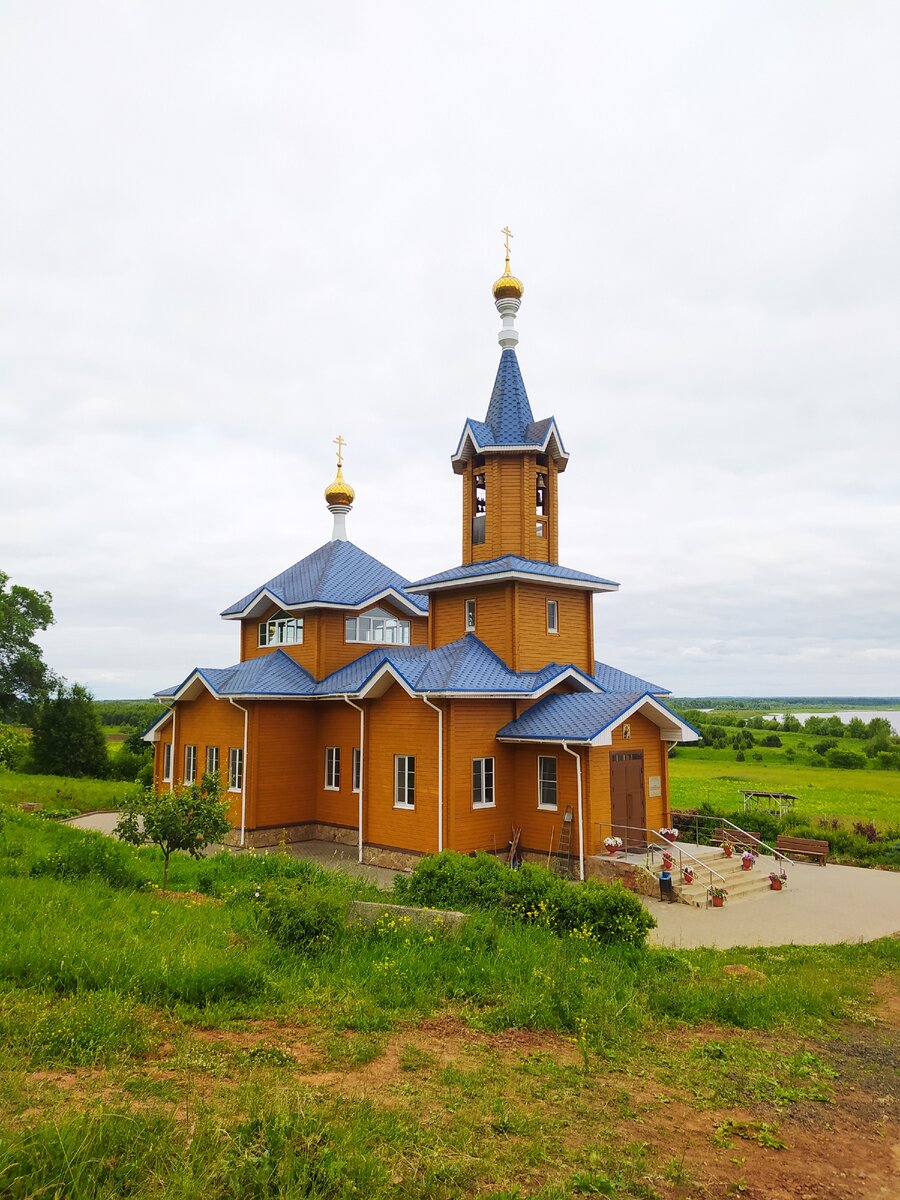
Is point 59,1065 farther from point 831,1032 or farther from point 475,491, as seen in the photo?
point 475,491

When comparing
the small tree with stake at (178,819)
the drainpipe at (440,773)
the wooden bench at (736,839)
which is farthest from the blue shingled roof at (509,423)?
the small tree with stake at (178,819)

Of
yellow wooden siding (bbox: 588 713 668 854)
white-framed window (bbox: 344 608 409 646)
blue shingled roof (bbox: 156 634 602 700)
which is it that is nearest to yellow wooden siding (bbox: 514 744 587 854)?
yellow wooden siding (bbox: 588 713 668 854)

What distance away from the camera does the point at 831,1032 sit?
7344 millimetres

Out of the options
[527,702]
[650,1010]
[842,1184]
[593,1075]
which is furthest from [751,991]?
[527,702]

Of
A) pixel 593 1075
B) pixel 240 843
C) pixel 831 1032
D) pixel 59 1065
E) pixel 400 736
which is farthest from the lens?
pixel 240 843

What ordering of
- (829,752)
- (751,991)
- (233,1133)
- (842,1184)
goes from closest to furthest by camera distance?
(233,1133) → (842,1184) → (751,991) → (829,752)

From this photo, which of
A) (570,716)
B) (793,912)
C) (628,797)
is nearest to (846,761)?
(628,797)

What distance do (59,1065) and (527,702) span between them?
42.0 ft

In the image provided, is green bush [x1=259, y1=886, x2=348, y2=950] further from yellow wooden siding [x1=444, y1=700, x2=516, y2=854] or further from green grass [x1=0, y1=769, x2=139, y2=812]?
green grass [x1=0, y1=769, x2=139, y2=812]

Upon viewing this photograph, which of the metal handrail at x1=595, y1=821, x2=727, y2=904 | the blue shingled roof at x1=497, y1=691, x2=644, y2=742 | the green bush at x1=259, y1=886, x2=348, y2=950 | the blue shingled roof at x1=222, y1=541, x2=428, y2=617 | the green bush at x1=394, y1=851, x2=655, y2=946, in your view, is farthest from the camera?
the blue shingled roof at x1=222, y1=541, x2=428, y2=617

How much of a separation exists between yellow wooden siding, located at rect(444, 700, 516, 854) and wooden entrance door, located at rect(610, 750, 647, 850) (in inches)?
85.7

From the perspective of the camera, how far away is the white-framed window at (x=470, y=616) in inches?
720

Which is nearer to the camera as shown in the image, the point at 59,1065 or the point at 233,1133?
the point at 233,1133

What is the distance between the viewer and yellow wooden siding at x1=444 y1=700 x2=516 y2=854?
15.7 meters
